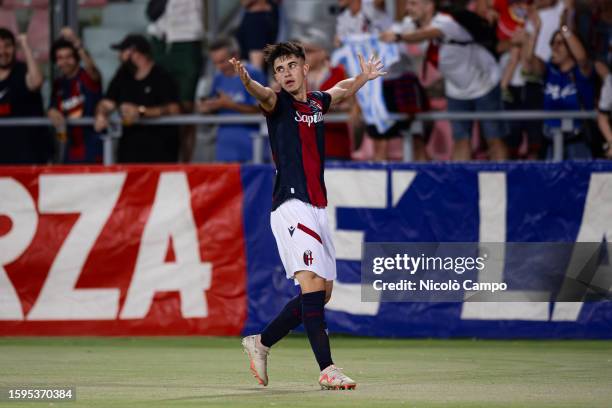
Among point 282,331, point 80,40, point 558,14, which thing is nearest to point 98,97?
point 80,40

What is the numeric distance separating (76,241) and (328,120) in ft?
10.6

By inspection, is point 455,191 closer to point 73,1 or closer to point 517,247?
point 517,247

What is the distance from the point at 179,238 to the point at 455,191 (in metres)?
3.03

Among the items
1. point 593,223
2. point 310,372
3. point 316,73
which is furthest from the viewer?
point 316,73

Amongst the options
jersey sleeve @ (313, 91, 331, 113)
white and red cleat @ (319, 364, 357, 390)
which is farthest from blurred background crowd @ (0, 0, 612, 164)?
white and red cleat @ (319, 364, 357, 390)

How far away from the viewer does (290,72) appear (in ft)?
29.5

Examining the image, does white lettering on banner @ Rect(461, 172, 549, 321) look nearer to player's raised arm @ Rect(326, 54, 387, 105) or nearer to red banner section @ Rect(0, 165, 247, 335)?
red banner section @ Rect(0, 165, 247, 335)

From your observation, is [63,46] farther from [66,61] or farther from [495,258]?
[495,258]

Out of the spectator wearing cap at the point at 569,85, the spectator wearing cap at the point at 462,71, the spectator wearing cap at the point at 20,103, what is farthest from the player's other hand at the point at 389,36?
the spectator wearing cap at the point at 20,103

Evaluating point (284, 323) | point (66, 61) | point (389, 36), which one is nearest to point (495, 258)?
point (389, 36)

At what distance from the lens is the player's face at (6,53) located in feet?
51.4

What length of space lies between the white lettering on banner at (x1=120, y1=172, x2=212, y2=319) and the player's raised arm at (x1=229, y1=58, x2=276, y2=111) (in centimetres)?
501

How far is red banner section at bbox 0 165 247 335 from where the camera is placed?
44.6 ft

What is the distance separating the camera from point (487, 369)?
10.2 meters
